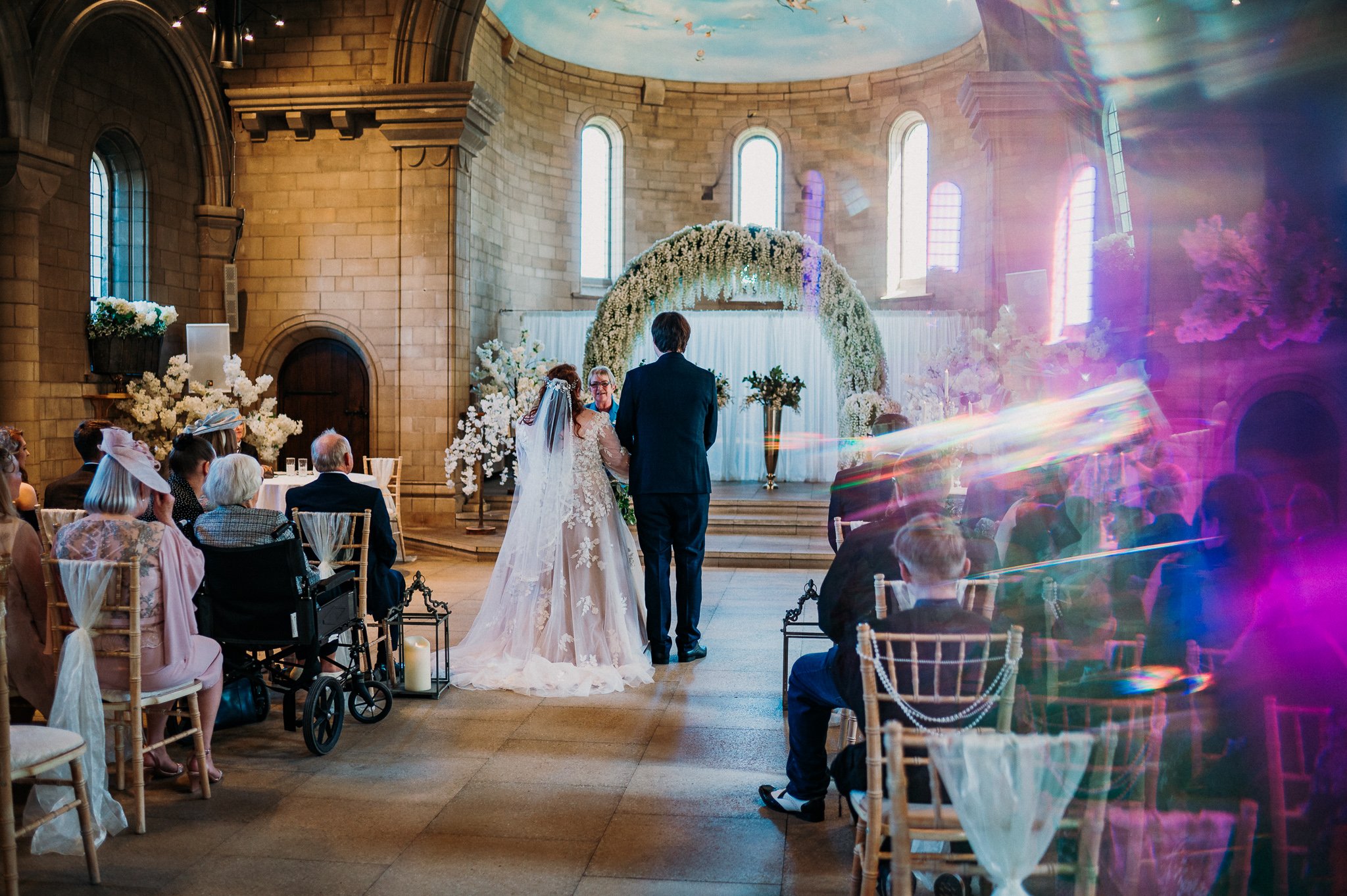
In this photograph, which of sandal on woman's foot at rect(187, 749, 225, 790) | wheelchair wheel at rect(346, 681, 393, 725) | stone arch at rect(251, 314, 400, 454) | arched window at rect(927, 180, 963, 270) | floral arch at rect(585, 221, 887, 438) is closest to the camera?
sandal on woman's foot at rect(187, 749, 225, 790)

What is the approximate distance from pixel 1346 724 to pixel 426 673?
13.1 feet

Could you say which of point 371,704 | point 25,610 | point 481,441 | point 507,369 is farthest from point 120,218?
point 25,610

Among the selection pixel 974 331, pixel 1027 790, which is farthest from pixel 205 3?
pixel 1027 790

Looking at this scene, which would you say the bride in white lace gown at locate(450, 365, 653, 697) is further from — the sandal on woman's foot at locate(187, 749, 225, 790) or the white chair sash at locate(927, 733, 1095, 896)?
the white chair sash at locate(927, 733, 1095, 896)

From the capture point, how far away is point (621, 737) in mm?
→ 4762

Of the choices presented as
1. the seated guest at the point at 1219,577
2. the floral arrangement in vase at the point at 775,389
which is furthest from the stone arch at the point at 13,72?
the seated guest at the point at 1219,577

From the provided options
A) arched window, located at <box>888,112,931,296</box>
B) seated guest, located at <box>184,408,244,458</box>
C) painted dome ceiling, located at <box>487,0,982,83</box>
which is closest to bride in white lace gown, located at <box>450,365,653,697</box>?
seated guest, located at <box>184,408,244,458</box>

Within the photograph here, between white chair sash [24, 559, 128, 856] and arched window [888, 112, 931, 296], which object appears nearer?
white chair sash [24, 559, 128, 856]

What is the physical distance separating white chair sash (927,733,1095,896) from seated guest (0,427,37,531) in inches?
184

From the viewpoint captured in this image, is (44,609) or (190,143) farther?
(190,143)

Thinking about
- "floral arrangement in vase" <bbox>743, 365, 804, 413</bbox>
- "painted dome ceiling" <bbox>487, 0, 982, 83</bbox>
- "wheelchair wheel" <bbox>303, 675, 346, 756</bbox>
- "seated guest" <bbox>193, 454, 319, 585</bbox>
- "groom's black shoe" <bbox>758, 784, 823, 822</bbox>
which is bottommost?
"groom's black shoe" <bbox>758, 784, 823, 822</bbox>

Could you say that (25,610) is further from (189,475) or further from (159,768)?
(189,475)

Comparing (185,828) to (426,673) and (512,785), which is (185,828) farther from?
(426,673)

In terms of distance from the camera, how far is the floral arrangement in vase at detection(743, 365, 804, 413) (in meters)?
13.8
